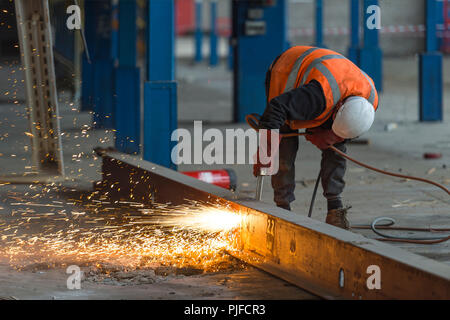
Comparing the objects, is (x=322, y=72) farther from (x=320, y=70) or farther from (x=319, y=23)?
(x=319, y=23)

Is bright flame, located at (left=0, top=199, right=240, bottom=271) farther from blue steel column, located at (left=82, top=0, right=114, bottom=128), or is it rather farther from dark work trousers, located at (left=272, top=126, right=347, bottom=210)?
blue steel column, located at (left=82, top=0, right=114, bottom=128)

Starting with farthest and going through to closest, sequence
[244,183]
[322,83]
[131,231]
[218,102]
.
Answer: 1. [218,102]
2. [244,183]
3. [131,231]
4. [322,83]

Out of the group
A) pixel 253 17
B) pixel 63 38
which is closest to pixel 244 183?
pixel 253 17

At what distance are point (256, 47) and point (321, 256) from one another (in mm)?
8673

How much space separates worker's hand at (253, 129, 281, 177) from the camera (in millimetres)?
4913

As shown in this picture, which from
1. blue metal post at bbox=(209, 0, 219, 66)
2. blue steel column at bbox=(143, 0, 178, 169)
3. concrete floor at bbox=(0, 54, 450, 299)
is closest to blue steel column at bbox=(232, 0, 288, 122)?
concrete floor at bbox=(0, 54, 450, 299)

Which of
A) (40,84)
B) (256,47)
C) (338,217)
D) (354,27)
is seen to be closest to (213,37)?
(354,27)

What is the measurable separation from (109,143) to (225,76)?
17.2 m

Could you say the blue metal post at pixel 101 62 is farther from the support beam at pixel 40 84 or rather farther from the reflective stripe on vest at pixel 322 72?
the reflective stripe on vest at pixel 322 72

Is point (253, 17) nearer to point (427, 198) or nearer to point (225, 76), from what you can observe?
point (427, 198)

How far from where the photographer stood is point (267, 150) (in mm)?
4977

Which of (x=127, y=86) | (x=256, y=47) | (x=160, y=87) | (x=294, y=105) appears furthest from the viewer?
(x=256, y=47)

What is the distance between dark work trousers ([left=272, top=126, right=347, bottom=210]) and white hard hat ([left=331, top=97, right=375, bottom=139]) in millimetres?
324

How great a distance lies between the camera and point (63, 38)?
16.3 metres
